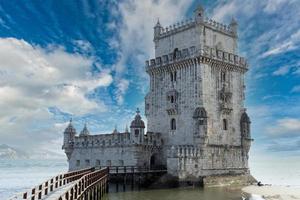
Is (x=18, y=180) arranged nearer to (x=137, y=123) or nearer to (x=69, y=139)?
(x=69, y=139)

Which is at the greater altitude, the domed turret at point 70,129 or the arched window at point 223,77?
the arched window at point 223,77

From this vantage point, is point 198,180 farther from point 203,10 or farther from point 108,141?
point 203,10

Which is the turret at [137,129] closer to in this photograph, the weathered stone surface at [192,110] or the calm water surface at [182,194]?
the weathered stone surface at [192,110]

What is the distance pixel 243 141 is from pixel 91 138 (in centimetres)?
2128

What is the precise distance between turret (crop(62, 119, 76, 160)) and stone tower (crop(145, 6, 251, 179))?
13.8 meters

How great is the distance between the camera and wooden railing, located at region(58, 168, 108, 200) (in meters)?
24.0

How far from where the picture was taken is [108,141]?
5447cm

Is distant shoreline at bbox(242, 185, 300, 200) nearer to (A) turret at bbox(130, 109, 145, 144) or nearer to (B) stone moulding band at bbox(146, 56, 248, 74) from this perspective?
(A) turret at bbox(130, 109, 145, 144)

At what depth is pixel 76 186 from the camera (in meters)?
25.6

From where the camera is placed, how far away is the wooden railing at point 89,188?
24.0m

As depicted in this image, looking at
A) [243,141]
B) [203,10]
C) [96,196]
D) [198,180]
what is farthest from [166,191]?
[203,10]

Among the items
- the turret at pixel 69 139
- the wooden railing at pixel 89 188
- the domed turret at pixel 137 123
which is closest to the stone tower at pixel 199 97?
the domed turret at pixel 137 123

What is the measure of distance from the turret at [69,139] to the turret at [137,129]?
605 inches

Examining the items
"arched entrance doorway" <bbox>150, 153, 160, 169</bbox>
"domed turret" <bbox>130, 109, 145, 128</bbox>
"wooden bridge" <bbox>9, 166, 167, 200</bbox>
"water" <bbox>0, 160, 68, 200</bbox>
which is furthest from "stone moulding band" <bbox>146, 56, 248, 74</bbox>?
"water" <bbox>0, 160, 68, 200</bbox>
